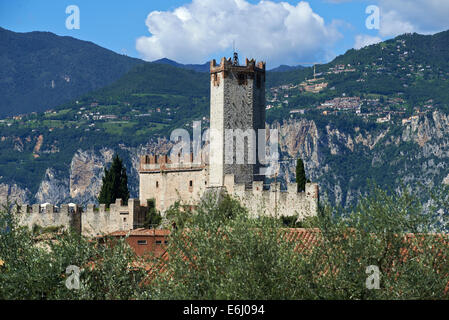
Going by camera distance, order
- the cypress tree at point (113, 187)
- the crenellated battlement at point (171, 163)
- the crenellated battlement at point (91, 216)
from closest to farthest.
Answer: the crenellated battlement at point (91, 216), the crenellated battlement at point (171, 163), the cypress tree at point (113, 187)

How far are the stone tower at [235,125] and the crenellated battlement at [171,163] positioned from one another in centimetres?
177

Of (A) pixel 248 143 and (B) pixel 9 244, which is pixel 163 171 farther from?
(B) pixel 9 244

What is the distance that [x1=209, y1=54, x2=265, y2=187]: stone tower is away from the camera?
59.2m

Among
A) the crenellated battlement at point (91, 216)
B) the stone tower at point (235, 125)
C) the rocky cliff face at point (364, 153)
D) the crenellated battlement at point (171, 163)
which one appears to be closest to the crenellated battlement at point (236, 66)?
the stone tower at point (235, 125)

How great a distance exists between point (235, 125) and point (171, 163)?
6.34 metres

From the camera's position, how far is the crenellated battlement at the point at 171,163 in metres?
61.3

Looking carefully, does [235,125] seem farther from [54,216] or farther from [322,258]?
[322,258]

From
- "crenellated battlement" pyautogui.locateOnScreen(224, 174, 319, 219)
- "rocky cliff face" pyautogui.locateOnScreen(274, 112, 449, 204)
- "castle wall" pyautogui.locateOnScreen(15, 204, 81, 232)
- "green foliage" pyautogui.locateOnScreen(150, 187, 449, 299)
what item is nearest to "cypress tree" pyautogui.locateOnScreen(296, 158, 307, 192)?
"crenellated battlement" pyautogui.locateOnScreen(224, 174, 319, 219)

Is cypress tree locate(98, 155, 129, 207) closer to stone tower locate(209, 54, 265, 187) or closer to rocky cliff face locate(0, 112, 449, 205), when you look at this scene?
stone tower locate(209, 54, 265, 187)

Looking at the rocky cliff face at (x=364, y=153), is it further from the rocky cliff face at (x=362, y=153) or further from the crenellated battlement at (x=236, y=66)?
the crenellated battlement at (x=236, y=66)

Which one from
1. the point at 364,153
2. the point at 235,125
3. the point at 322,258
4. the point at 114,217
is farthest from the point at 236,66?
the point at 364,153

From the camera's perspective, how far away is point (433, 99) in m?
200
